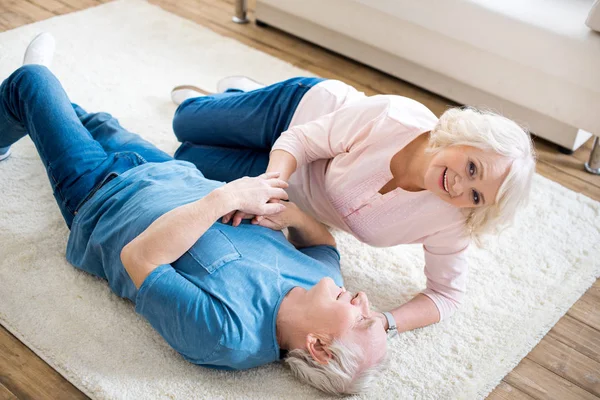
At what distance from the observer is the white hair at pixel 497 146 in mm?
1575

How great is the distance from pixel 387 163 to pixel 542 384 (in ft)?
2.30

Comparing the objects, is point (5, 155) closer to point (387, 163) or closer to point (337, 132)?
point (337, 132)

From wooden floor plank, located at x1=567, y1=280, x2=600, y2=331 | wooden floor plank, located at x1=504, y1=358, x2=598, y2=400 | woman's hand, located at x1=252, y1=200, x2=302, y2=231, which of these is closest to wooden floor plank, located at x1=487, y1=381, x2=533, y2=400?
wooden floor plank, located at x1=504, y1=358, x2=598, y2=400

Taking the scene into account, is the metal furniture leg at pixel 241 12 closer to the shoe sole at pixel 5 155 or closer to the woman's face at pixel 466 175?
the shoe sole at pixel 5 155

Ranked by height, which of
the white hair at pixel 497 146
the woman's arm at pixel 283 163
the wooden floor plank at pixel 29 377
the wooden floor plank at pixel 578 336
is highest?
the white hair at pixel 497 146

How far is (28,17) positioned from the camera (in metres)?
3.14

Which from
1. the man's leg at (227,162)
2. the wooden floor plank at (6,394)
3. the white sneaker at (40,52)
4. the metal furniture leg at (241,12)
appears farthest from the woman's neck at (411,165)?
the metal furniture leg at (241,12)

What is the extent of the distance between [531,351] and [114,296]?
3.73ft

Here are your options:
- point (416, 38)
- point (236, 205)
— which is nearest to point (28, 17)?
point (416, 38)

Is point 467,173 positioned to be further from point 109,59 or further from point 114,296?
point 109,59

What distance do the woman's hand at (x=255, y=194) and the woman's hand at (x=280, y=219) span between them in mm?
36

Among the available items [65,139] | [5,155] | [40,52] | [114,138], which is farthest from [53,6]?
[65,139]

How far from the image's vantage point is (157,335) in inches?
69.4

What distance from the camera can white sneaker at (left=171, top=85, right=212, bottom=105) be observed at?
2.60m
